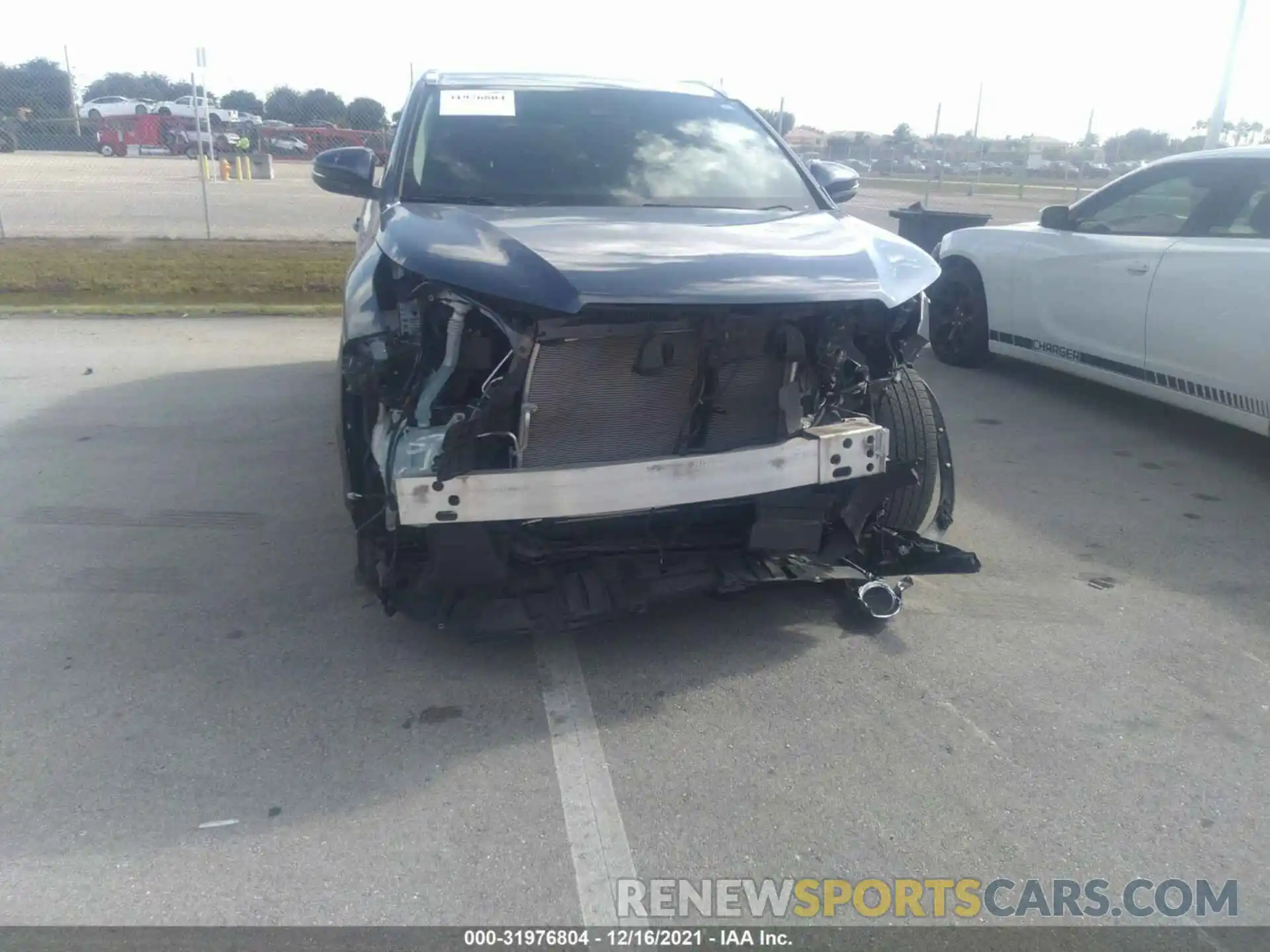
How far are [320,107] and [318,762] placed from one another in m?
39.7

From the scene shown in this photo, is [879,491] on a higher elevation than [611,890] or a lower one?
higher

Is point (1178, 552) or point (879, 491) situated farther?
point (1178, 552)

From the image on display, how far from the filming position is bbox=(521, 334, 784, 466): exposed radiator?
11.0 ft

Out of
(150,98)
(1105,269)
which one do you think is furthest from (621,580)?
(150,98)

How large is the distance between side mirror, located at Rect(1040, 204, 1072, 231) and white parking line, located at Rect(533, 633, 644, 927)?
4834mm

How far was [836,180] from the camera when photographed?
525 cm

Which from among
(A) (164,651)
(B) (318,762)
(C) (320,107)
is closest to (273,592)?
(A) (164,651)

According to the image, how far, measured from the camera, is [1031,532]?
4.85 meters

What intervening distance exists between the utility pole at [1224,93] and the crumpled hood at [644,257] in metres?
12.6

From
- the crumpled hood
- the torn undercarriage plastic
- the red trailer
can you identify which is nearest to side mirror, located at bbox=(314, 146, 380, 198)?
the crumpled hood

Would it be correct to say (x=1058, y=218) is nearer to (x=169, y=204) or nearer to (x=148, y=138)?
(x=169, y=204)

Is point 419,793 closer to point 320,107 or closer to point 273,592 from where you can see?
point 273,592

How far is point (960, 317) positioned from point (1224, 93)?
9210mm

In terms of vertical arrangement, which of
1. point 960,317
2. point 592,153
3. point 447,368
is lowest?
point 960,317
